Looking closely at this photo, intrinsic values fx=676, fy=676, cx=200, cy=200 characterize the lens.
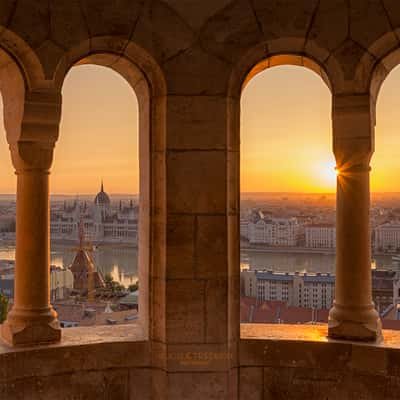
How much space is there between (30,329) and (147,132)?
218cm

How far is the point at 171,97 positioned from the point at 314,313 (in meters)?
2.77

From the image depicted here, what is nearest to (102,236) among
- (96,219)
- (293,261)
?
(96,219)

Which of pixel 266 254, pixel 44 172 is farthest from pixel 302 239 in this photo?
pixel 44 172

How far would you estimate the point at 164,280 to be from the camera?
6465mm

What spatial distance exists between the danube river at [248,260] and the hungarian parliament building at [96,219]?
12 centimetres

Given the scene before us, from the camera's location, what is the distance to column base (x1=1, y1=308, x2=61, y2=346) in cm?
630

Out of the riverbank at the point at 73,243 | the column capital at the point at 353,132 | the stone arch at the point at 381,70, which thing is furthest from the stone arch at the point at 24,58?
the stone arch at the point at 381,70

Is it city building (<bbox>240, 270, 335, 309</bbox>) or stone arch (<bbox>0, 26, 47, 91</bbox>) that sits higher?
stone arch (<bbox>0, 26, 47, 91</bbox>)

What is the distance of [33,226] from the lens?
6.37 meters

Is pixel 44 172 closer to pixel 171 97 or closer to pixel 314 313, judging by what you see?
pixel 171 97

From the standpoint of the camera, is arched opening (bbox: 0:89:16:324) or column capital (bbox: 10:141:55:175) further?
arched opening (bbox: 0:89:16:324)

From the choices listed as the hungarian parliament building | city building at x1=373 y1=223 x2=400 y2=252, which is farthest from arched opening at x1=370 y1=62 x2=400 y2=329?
the hungarian parliament building

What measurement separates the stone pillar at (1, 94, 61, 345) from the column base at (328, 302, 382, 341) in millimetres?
2702

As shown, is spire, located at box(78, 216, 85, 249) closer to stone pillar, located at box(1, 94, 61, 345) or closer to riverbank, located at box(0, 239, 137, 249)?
riverbank, located at box(0, 239, 137, 249)
